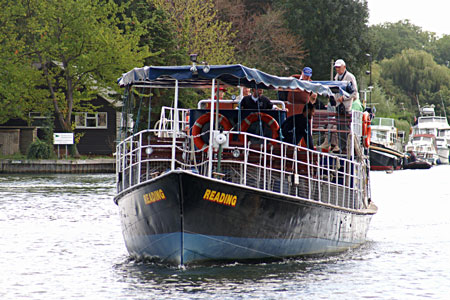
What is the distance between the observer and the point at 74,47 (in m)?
56.5

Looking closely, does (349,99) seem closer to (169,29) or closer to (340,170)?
(340,170)

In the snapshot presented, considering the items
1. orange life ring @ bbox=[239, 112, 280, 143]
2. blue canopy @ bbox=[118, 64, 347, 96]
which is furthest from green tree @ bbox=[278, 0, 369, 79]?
blue canopy @ bbox=[118, 64, 347, 96]

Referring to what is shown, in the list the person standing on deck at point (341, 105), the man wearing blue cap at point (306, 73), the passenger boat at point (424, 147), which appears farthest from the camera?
the passenger boat at point (424, 147)

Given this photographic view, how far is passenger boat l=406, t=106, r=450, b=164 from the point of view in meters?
99.4

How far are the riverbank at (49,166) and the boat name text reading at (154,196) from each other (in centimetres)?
3663

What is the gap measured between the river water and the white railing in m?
1.55

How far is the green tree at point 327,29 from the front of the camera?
7612 cm

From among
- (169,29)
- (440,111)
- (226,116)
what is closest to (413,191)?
(169,29)

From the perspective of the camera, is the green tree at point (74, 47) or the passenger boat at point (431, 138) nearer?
the green tree at point (74, 47)

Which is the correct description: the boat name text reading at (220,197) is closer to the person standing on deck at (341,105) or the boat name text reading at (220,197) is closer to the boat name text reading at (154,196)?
the boat name text reading at (154,196)

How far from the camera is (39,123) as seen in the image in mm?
62094

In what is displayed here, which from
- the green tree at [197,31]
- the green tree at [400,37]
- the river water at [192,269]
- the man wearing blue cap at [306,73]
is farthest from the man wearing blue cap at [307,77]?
the green tree at [400,37]

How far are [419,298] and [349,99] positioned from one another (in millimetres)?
6008

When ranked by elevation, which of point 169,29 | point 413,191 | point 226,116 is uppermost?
point 169,29
